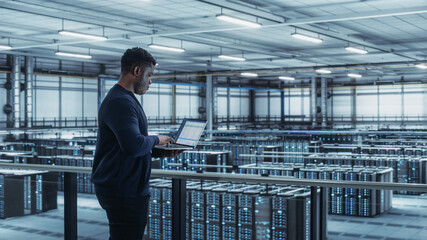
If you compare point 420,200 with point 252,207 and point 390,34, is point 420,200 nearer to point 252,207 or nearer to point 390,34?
point 252,207

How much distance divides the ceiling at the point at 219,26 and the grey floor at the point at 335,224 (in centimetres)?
961

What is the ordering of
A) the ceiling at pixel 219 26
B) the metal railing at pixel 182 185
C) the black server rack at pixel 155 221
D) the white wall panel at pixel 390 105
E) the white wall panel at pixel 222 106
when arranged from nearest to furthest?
the metal railing at pixel 182 185 → the black server rack at pixel 155 221 → the ceiling at pixel 219 26 → the white wall panel at pixel 390 105 → the white wall panel at pixel 222 106

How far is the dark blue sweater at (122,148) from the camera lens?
2.40 meters

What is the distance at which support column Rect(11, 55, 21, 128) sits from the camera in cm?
2331

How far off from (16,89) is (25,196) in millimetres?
20771

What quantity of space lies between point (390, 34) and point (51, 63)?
19.1 meters

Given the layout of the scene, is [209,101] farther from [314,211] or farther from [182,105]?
[314,211]

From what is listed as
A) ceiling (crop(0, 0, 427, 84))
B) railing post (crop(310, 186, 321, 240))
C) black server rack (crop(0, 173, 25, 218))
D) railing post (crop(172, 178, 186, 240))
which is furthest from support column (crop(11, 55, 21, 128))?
railing post (crop(310, 186, 321, 240))

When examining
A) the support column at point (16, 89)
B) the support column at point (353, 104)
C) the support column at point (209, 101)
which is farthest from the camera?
the support column at point (353, 104)

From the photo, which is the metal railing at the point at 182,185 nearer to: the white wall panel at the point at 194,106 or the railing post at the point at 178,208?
the railing post at the point at 178,208

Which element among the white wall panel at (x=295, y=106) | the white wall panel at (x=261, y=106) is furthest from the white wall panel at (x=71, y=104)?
the white wall panel at (x=295, y=106)

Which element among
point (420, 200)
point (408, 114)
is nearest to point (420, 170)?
point (420, 200)

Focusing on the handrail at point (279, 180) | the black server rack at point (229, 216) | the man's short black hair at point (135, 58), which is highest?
the man's short black hair at point (135, 58)

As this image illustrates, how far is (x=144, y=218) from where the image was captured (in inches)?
104
